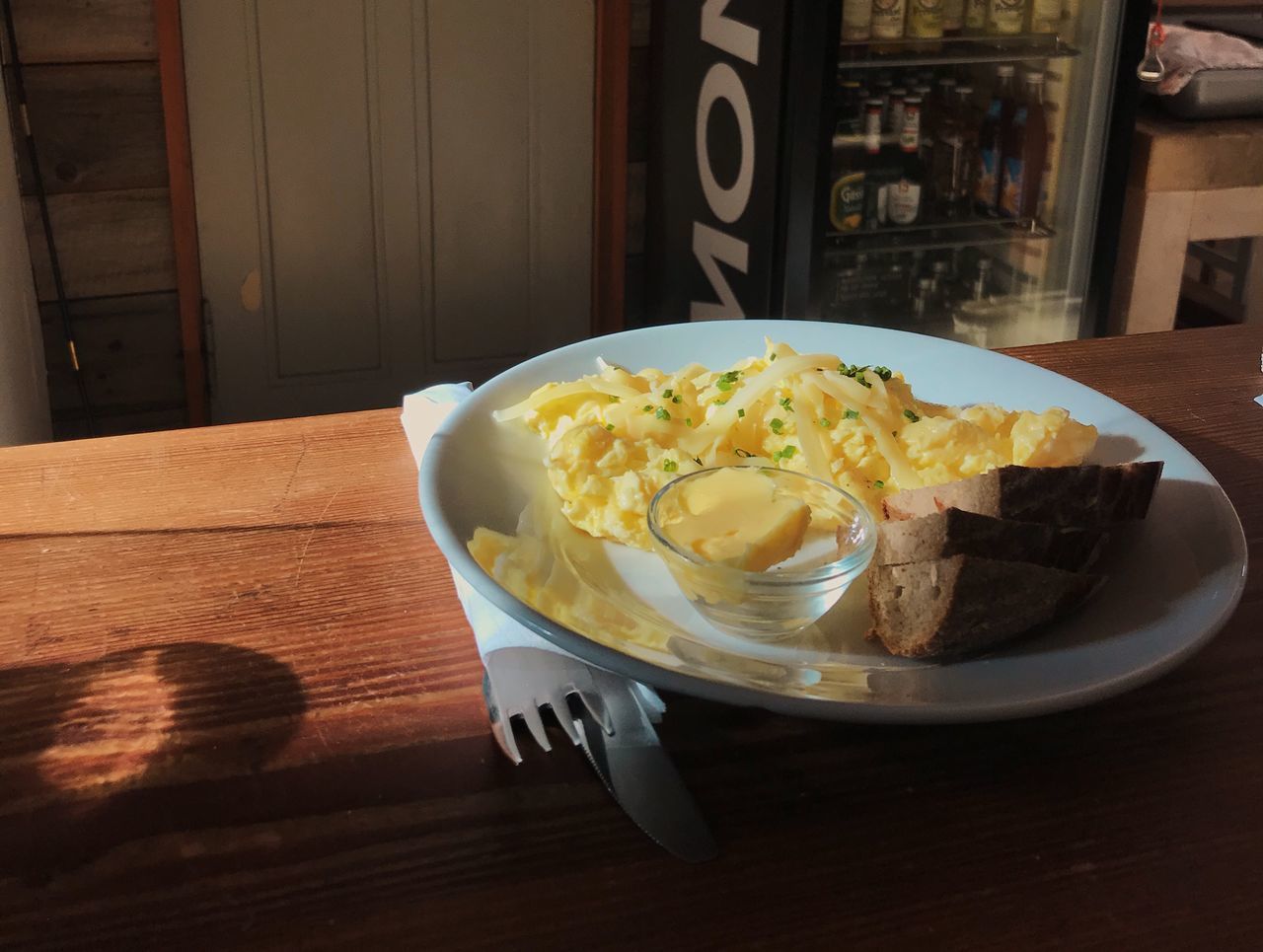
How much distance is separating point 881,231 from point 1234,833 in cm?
195

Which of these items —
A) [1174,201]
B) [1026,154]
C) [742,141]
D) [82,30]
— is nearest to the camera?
[82,30]

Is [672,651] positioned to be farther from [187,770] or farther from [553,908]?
[187,770]

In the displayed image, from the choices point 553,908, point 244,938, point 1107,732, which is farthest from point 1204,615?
point 244,938

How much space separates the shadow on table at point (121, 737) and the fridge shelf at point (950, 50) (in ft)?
6.04

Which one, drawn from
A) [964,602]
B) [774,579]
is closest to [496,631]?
[774,579]

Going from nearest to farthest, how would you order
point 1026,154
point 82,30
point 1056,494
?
point 1056,494 → point 82,30 → point 1026,154

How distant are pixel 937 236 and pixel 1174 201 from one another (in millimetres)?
523

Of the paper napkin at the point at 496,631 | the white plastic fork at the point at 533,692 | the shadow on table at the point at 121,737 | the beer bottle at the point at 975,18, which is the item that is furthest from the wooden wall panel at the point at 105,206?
the white plastic fork at the point at 533,692

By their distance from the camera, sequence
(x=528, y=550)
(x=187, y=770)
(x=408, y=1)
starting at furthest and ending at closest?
(x=408, y=1)
(x=528, y=550)
(x=187, y=770)

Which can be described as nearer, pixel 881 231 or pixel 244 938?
pixel 244 938

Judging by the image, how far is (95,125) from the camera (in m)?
2.26

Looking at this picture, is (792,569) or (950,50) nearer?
(792,569)

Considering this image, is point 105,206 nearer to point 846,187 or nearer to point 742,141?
point 742,141

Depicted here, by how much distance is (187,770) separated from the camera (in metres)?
0.71
